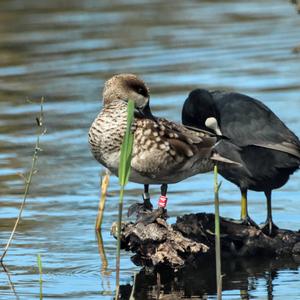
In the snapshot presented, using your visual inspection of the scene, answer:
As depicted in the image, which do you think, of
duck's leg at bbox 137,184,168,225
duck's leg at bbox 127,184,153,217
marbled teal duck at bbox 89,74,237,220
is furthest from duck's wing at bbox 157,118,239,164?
duck's leg at bbox 127,184,153,217

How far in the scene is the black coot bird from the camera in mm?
9898

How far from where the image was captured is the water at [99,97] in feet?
28.3

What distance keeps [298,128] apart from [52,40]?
8029mm

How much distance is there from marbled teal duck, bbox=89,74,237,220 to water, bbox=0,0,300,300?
76 cm

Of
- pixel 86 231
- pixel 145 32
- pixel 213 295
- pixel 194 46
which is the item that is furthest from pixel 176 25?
pixel 213 295

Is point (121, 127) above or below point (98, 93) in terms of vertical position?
below

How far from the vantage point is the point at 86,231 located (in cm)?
992

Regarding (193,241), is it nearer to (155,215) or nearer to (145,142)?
(155,215)

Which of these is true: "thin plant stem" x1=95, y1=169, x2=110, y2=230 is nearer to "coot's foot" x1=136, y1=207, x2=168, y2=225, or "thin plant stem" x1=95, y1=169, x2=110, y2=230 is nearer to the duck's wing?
"coot's foot" x1=136, y1=207, x2=168, y2=225

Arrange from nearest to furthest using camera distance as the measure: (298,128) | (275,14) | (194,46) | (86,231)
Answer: (86,231) < (298,128) < (194,46) < (275,14)

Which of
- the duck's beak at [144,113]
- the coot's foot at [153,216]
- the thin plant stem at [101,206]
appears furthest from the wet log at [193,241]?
the thin plant stem at [101,206]

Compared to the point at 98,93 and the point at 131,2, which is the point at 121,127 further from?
the point at 131,2

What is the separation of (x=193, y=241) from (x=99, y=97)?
294 inches

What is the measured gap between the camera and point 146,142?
8617mm
